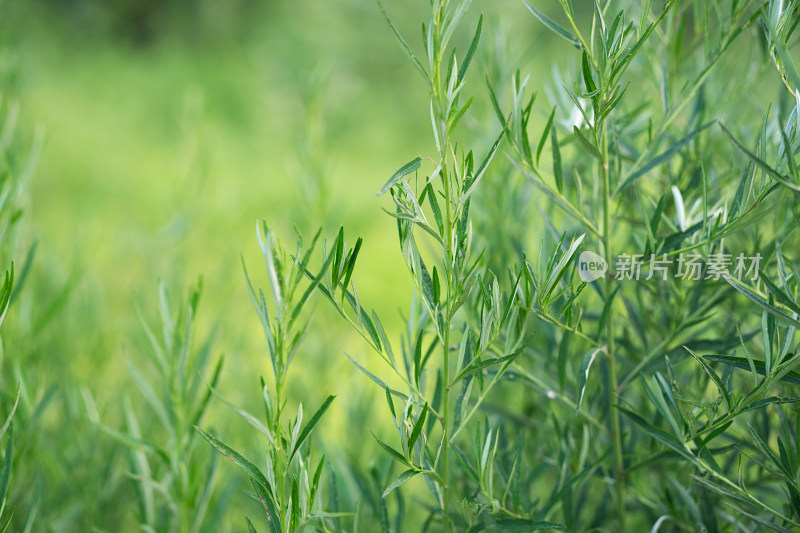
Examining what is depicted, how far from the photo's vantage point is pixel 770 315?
307 millimetres

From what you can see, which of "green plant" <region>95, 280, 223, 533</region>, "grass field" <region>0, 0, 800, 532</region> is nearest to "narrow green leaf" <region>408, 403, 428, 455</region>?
"grass field" <region>0, 0, 800, 532</region>

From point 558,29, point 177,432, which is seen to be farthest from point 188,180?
point 558,29

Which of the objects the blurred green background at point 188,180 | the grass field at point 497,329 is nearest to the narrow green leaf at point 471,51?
the grass field at point 497,329

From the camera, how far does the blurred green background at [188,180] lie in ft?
1.85

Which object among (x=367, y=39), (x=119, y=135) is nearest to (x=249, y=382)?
(x=119, y=135)

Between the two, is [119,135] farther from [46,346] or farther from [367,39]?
[46,346]

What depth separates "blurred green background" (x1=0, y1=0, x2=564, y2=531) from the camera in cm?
56

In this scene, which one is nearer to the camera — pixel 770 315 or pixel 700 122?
pixel 770 315

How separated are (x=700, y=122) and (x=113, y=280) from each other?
1.27 m

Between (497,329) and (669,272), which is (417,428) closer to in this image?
(497,329)

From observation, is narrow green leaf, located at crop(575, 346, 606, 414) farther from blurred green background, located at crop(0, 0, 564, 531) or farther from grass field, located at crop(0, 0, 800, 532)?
blurred green background, located at crop(0, 0, 564, 531)

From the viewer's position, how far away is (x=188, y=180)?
72cm

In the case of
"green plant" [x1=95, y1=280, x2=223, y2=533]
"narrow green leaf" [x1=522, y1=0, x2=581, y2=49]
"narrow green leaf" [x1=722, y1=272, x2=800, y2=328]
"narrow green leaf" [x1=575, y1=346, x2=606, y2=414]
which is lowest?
"green plant" [x1=95, y1=280, x2=223, y2=533]

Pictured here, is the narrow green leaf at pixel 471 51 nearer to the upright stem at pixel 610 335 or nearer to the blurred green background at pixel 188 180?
the upright stem at pixel 610 335
